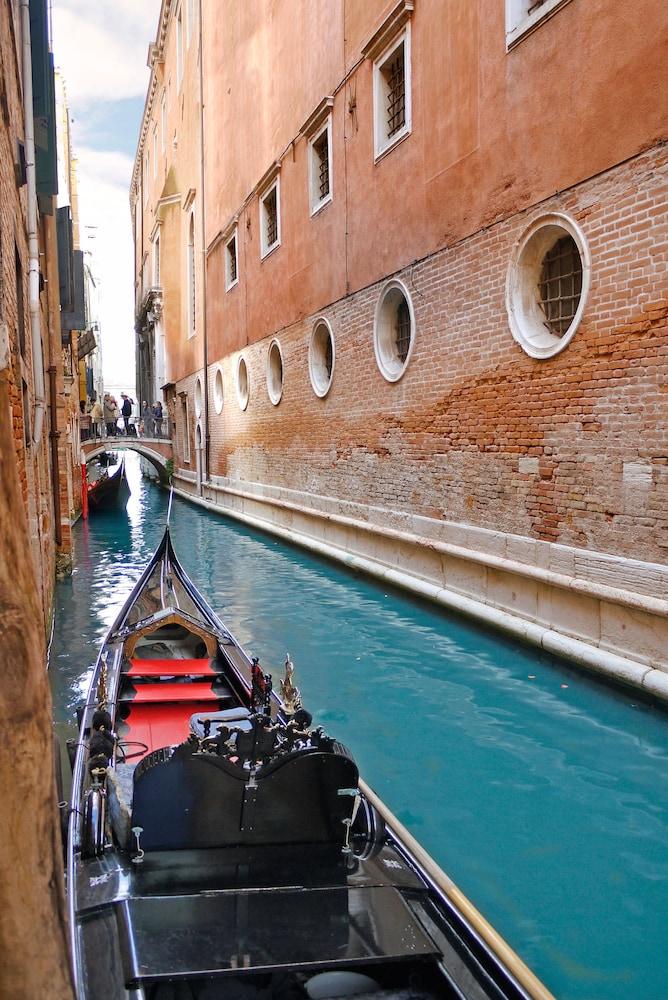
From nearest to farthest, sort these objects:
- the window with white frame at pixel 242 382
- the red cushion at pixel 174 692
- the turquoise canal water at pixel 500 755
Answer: the turquoise canal water at pixel 500 755
the red cushion at pixel 174 692
the window with white frame at pixel 242 382

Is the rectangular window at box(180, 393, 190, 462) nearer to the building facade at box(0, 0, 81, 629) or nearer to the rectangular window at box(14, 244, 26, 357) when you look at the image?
the building facade at box(0, 0, 81, 629)

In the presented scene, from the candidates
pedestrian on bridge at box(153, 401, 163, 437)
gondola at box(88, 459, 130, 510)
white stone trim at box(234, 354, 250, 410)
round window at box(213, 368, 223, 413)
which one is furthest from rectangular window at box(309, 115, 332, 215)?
pedestrian on bridge at box(153, 401, 163, 437)

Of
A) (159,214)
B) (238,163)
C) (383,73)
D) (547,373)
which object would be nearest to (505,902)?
(547,373)

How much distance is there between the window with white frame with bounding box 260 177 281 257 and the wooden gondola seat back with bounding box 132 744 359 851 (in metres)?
12.1

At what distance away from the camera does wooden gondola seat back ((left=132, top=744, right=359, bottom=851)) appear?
2.41 m

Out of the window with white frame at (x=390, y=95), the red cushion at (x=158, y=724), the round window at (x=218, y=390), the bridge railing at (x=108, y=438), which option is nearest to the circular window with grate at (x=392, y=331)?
the window with white frame at (x=390, y=95)

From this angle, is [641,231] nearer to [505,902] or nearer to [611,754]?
[611,754]

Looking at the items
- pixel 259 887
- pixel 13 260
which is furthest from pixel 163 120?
pixel 259 887

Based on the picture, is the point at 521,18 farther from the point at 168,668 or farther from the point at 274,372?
the point at 274,372

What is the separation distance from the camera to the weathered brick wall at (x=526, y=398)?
5254mm

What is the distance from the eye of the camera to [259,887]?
2.32m

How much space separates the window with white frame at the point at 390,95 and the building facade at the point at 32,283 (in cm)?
336

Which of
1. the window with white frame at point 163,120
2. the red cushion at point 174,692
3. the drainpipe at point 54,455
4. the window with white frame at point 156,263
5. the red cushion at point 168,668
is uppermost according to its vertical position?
the window with white frame at point 163,120

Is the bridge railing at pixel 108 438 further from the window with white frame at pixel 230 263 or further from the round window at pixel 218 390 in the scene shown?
the window with white frame at pixel 230 263
